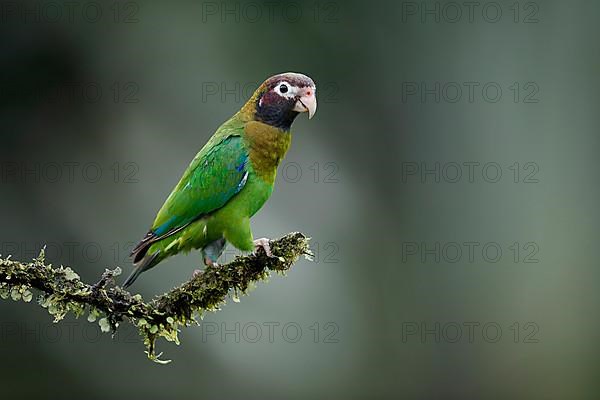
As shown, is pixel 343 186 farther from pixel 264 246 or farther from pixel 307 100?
pixel 264 246

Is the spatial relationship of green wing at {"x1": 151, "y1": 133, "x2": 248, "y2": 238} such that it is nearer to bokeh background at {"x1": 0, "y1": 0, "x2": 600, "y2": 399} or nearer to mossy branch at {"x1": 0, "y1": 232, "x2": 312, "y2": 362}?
mossy branch at {"x1": 0, "y1": 232, "x2": 312, "y2": 362}

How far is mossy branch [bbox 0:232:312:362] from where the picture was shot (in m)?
3.60

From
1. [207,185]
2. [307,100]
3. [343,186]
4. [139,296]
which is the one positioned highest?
[343,186]

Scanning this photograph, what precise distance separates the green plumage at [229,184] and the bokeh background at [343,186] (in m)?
3.65

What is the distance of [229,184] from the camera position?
483 centimetres

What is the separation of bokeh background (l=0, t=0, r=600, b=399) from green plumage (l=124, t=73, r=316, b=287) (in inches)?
144

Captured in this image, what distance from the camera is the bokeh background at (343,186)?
29.9 feet

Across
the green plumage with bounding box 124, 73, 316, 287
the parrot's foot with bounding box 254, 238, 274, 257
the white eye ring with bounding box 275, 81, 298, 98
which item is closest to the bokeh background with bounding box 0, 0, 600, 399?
the green plumage with bounding box 124, 73, 316, 287

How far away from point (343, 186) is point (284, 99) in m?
5.04

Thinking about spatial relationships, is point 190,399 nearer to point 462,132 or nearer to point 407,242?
point 407,242

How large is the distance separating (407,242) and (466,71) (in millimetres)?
2267

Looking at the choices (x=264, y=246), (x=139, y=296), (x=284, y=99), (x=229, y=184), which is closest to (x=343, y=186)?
(x=284, y=99)

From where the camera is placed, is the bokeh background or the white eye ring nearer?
the white eye ring

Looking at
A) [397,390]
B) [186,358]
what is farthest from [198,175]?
[397,390]
